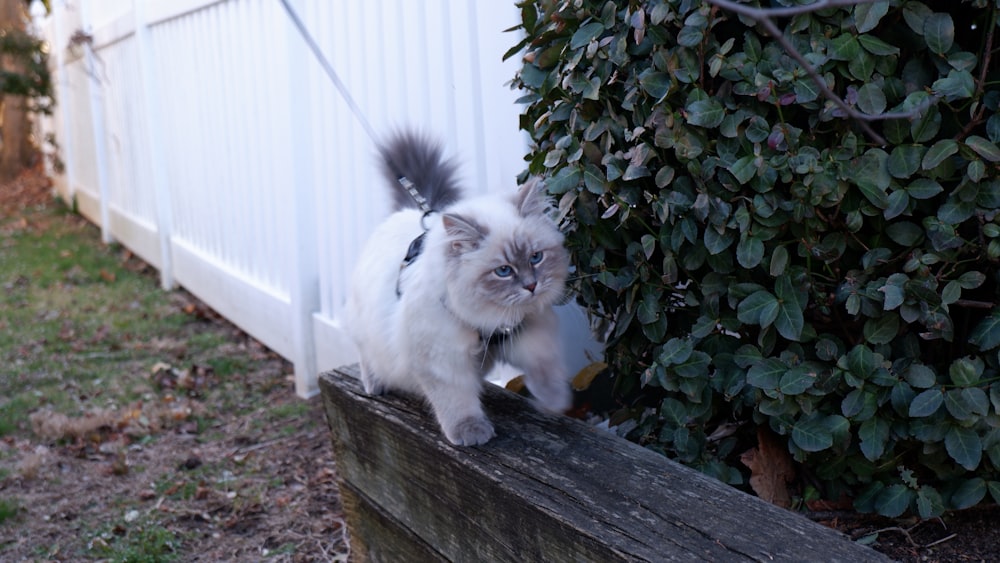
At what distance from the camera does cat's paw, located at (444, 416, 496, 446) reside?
1799mm

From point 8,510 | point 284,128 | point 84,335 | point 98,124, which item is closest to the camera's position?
point 8,510

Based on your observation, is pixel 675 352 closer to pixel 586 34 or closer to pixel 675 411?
pixel 675 411

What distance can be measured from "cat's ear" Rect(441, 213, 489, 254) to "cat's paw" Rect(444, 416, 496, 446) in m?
0.37

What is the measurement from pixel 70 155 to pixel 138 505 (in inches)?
311

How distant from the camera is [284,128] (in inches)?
146

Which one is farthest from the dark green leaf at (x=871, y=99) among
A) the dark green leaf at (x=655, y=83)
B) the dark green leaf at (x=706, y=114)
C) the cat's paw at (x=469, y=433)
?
the cat's paw at (x=469, y=433)

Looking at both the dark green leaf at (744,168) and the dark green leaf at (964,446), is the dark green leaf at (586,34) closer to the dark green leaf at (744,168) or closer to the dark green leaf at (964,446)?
the dark green leaf at (744,168)

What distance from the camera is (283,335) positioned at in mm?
4199

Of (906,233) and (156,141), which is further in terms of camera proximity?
(156,141)

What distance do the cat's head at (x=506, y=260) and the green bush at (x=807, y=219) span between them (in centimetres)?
10

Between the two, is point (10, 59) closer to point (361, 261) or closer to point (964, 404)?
point (361, 261)

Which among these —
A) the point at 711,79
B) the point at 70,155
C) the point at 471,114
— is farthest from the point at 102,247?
the point at 711,79

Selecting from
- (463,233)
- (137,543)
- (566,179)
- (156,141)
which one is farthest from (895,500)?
(156,141)

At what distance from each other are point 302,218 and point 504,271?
217 centimetres
